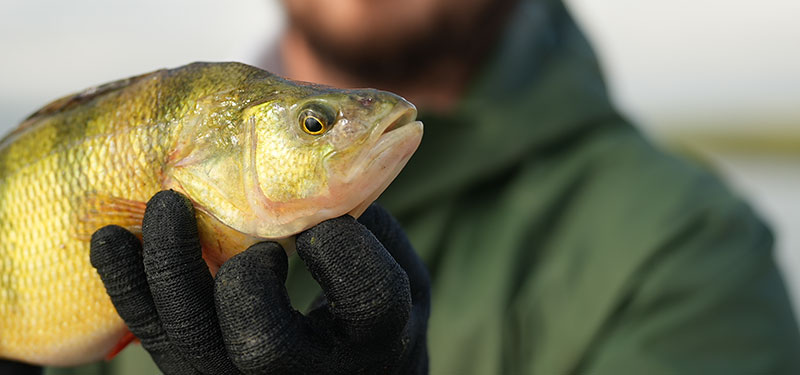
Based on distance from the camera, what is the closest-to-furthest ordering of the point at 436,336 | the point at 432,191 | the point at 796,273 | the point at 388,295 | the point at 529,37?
the point at 388,295, the point at 436,336, the point at 432,191, the point at 529,37, the point at 796,273

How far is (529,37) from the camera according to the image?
118 inches

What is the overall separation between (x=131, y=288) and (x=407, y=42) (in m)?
2.19

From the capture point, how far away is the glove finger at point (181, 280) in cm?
95

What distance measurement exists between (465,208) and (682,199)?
2.78 feet

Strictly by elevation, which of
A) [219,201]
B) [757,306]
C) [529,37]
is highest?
[219,201]

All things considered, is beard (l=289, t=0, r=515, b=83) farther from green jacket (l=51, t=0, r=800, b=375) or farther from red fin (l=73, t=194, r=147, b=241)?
red fin (l=73, t=194, r=147, b=241)

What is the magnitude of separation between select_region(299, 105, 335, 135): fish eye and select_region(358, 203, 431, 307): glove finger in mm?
224

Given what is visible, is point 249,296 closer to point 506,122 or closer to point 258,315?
point 258,315

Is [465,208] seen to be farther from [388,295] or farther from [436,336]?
[388,295]

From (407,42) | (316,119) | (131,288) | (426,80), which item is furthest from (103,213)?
(426,80)

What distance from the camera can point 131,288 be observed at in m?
1.00

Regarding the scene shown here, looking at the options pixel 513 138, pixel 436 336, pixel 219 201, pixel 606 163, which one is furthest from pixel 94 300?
pixel 606 163

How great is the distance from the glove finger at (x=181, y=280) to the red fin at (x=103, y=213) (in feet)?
0.16

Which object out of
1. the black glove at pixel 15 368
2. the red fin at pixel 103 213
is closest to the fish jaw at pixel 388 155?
the red fin at pixel 103 213
